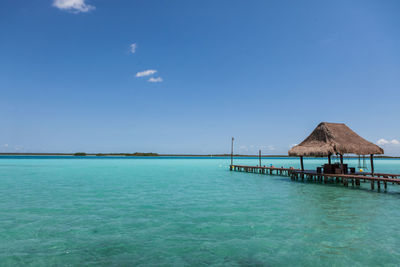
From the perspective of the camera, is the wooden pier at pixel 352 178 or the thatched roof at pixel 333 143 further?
the thatched roof at pixel 333 143

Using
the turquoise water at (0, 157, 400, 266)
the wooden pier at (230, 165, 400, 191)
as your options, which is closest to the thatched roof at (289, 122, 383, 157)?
the wooden pier at (230, 165, 400, 191)

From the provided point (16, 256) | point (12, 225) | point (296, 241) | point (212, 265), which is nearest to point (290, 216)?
point (296, 241)

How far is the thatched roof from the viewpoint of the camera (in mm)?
19547

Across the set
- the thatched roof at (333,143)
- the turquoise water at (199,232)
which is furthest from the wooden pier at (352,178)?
the turquoise water at (199,232)

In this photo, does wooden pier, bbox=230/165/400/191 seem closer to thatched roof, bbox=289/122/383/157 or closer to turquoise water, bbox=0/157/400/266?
thatched roof, bbox=289/122/383/157

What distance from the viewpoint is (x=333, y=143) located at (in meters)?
19.7

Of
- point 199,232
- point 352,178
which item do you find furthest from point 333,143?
point 199,232

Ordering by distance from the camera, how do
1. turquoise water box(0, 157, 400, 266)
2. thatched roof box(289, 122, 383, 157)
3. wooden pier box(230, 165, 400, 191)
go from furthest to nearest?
thatched roof box(289, 122, 383, 157) < wooden pier box(230, 165, 400, 191) < turquoise water box(0, 157, 400, 266)

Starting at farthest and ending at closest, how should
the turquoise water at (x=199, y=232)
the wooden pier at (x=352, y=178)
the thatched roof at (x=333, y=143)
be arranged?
the thatched roof at (x=333, y=143) < the wooden pier at (x=352, y=178) < the turquoise water at (x=199, y=232)

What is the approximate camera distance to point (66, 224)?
348 inches

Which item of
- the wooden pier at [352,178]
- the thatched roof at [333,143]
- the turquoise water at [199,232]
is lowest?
the turquoise water at [199,232]

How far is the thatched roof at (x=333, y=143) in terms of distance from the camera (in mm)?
19547

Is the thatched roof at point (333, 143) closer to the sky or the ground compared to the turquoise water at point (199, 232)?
closer to the sky

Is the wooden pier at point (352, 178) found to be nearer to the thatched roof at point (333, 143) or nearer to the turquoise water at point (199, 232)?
the thatched roof at point (333, 143)
